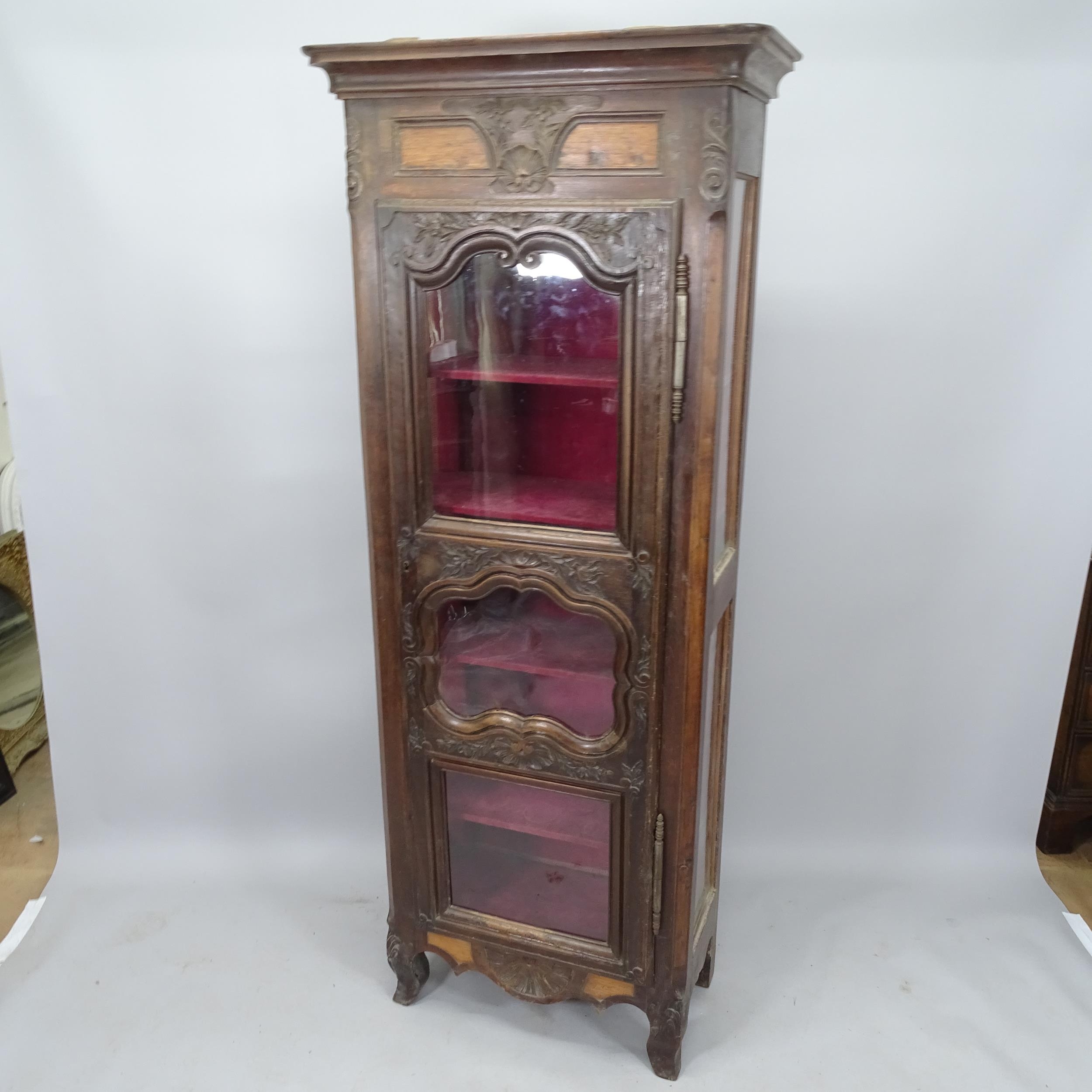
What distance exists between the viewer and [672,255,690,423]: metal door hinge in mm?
1353

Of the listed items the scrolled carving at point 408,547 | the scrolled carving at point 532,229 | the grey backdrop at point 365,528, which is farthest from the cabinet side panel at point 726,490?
the scrolled carving at point 408,547

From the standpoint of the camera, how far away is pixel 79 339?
2125 mm

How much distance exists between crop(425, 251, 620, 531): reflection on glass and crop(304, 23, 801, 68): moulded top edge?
27 cm

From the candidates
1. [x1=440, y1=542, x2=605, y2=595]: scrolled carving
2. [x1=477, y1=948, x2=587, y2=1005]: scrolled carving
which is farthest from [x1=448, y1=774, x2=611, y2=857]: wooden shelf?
[x1=440, y1=542, x2=605, y2=595]: scrolled carving

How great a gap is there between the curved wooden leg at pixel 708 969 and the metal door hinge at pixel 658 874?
328 millimetres

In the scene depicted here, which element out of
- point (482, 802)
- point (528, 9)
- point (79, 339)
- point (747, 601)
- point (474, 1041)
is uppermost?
point (528, 9)

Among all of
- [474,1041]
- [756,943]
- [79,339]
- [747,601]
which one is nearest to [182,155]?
[79,339]

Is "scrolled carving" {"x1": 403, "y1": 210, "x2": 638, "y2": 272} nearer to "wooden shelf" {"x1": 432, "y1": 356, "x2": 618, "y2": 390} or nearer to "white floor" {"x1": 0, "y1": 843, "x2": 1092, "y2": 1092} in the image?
"wooden shelf" {"x1": 432, "y1": 356, "x2": 618, "y2": 390}

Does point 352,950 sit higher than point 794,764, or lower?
lower

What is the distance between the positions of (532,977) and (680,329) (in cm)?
118

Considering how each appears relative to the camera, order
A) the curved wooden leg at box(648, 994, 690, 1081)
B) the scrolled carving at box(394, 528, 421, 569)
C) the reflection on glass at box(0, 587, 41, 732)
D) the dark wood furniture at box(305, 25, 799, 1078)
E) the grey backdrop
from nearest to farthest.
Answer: the dark wood furniture at box(305, 25, 799, 1078), the scrolled carving at box(394, 528, 421, 569), the curved wooden leg at box(648, 994, 690, 1081), the grey backdrop, the reflection on glass at box(0, 587, 41, 732)

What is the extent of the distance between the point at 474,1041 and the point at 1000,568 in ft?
4.73

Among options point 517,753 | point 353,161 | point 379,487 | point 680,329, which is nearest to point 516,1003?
point 517,753

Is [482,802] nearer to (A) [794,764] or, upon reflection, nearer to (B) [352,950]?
(B) [352,950]
